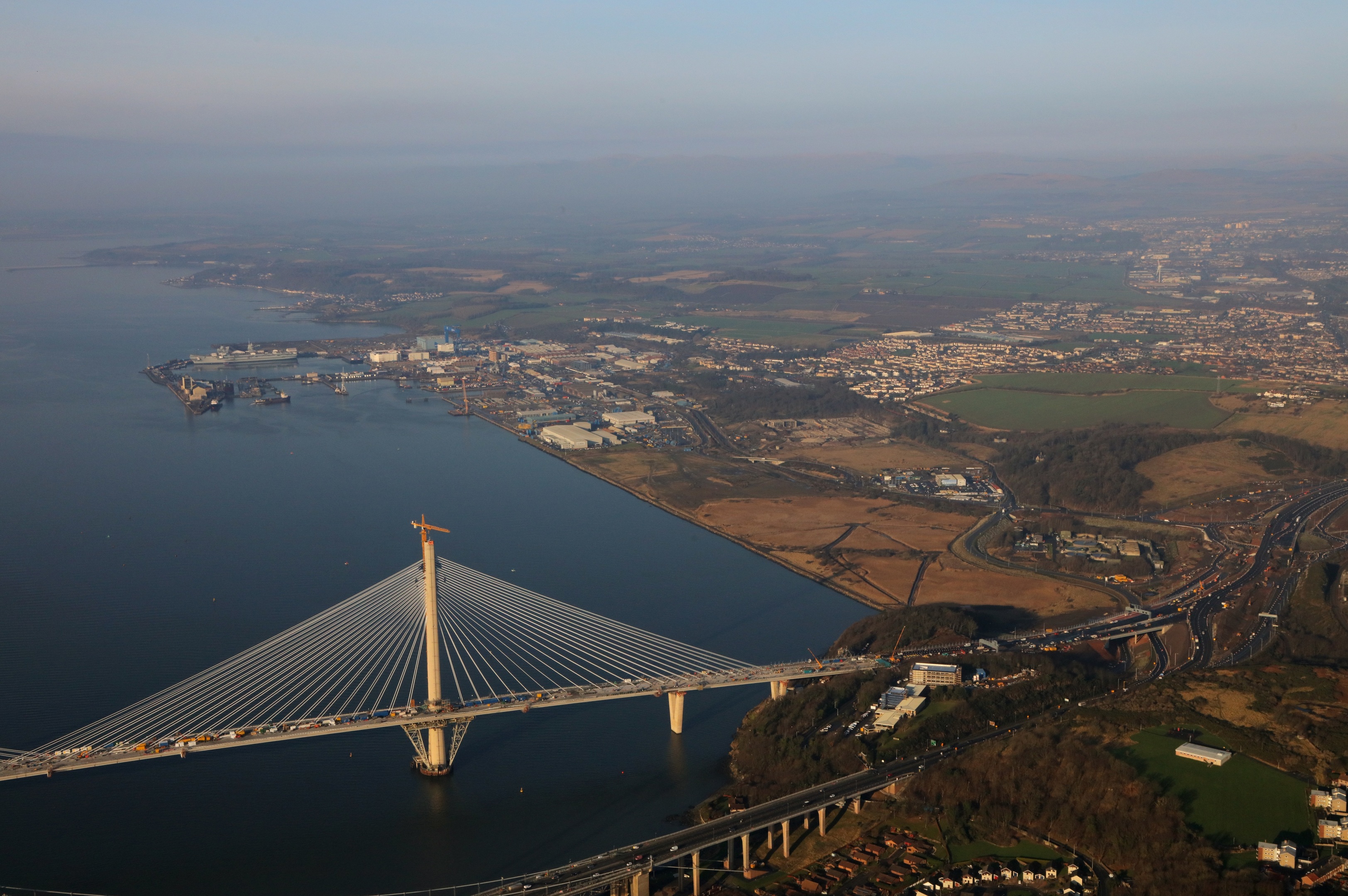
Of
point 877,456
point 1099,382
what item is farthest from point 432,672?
point 1099,382

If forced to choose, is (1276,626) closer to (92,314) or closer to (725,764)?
(725,764)

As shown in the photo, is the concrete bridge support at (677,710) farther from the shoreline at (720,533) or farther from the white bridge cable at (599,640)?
the shoreline at (720,533)

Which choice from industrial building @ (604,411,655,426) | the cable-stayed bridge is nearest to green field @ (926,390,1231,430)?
industrial building @ (604,411,655,426)

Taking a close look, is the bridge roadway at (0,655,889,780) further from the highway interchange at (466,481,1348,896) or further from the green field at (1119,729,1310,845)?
the green field at (1119,729,1310,845)

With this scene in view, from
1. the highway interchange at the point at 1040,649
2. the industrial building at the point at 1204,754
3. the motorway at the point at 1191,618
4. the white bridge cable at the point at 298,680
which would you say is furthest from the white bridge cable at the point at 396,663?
the motorway at the point at 1191,618

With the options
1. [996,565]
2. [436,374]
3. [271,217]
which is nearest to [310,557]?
[996,565]

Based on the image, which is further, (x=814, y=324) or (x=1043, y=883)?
(x=814, y=324)

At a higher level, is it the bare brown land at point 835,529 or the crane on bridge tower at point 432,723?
the crane on bridge tower at point 432,723
